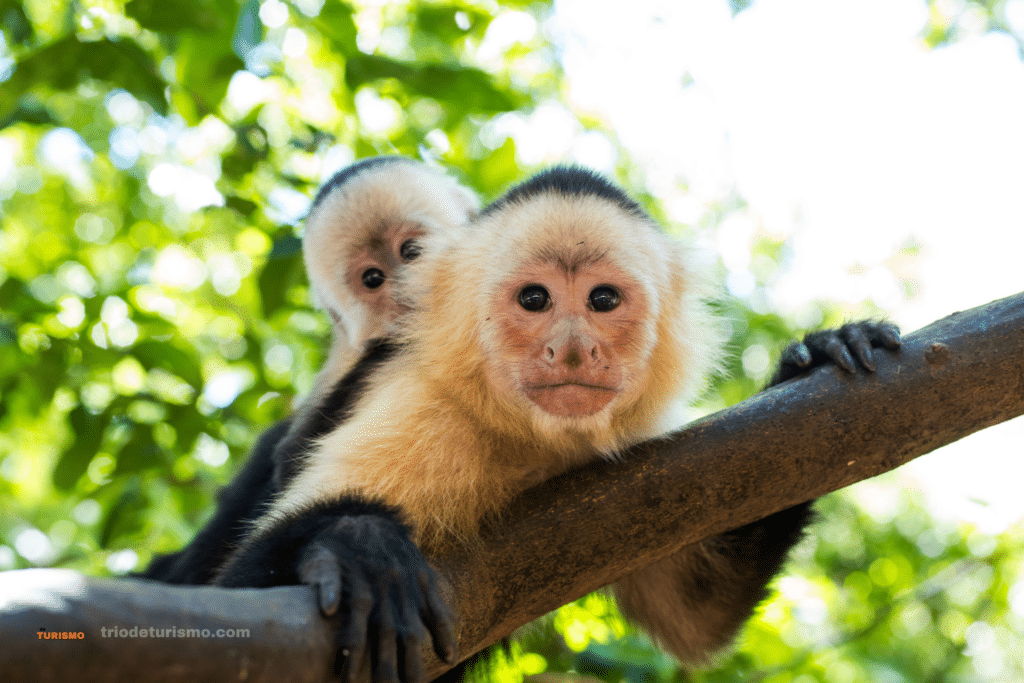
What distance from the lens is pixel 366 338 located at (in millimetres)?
2918

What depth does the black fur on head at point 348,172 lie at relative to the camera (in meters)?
3.14

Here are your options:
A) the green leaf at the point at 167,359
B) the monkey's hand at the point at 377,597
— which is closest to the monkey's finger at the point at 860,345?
the monkey's hand at the point at 377,597

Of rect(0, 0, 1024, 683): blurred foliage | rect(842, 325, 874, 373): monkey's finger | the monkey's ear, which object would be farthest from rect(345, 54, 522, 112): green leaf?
rect(842, 325, 874, 373): monkey's finger

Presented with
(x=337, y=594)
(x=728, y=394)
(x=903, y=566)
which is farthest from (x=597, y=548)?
(x=728, y=394)

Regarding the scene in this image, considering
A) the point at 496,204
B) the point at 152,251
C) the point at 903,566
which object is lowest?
the point at 903,566

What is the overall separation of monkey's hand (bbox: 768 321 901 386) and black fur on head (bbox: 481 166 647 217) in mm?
654

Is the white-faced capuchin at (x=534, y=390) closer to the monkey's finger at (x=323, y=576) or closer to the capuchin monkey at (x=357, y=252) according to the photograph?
the monkey's finger at (x=323, y=576)

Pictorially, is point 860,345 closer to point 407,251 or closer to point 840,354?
point 840,354

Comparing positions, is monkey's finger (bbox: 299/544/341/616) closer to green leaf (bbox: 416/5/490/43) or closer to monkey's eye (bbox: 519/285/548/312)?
monkey's eye (bbox: 519/285/548/312)

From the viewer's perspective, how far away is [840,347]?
1.78 metres

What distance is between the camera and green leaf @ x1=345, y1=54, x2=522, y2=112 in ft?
9.12

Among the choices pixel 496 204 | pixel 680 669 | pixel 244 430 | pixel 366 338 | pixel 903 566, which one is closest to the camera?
pixel 496 204

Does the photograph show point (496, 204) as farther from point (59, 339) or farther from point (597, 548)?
point (59, 339)

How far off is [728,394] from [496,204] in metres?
2.86
